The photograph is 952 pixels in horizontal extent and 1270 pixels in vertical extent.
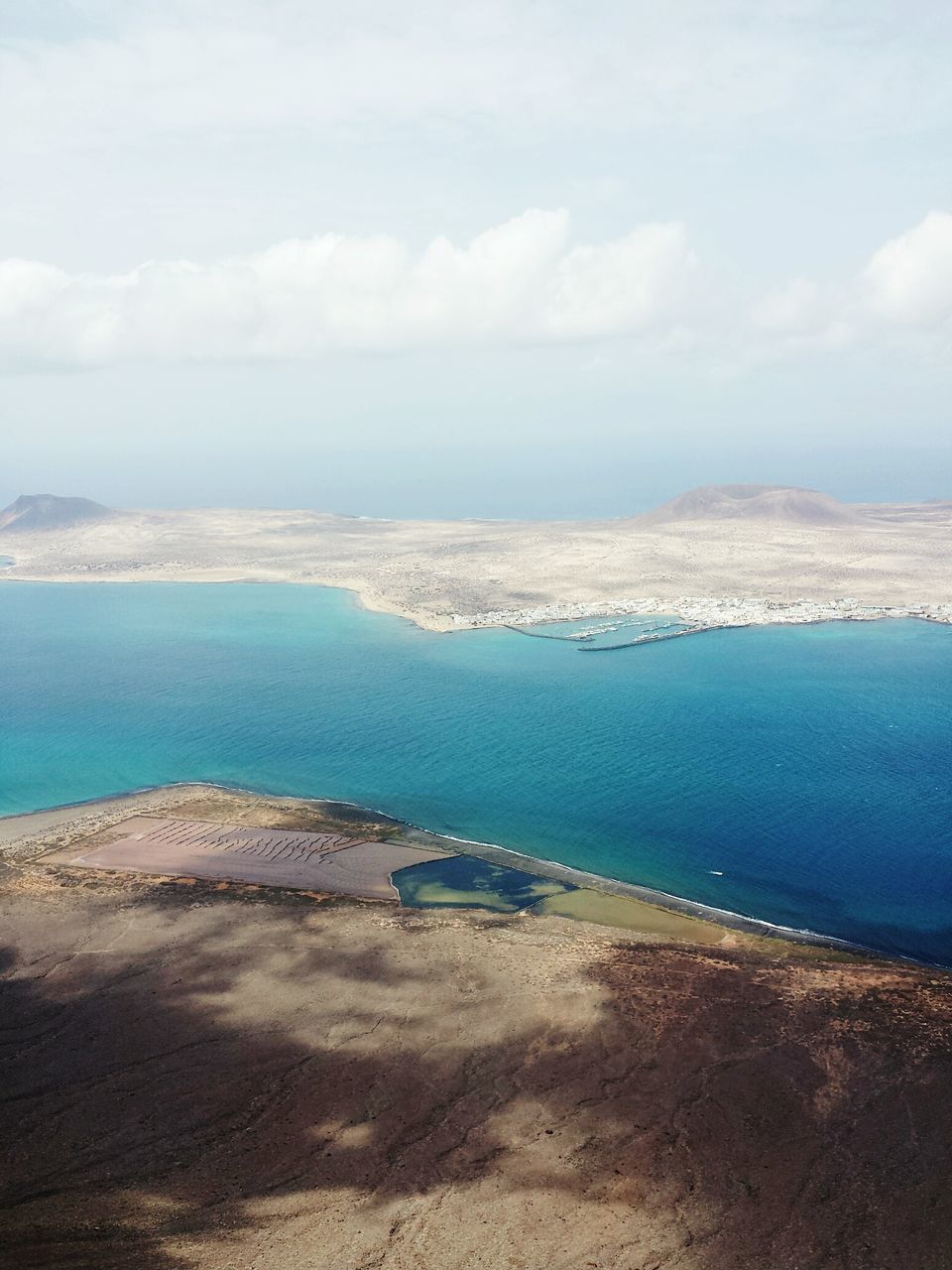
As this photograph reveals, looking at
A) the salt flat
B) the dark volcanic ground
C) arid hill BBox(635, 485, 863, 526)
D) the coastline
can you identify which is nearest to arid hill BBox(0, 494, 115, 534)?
the coastline

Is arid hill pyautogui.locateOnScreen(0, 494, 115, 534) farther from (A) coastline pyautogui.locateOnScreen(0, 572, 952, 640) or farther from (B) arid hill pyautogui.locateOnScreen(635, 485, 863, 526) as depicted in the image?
(B) arid hill pyautogui.locateOnScreen(635, 485, 863, 526)

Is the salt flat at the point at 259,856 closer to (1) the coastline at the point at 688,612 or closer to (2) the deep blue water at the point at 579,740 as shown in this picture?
(2) the deep blue water at the point at 579,740

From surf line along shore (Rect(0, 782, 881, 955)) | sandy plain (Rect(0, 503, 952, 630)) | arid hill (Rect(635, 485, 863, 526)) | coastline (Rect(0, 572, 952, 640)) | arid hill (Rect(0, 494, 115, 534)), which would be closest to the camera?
surf line along shore (Rect(0, 782, 881, 955))

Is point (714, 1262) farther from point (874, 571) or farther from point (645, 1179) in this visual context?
point (874, 571)

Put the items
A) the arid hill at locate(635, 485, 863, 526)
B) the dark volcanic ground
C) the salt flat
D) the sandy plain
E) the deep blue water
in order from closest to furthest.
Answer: the dark volcanic ground < the salt flat < the deep blue water < the sandy plain < the arid hill at locate(635, 485, 863, 526)

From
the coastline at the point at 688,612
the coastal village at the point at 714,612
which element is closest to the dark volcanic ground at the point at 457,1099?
the coastline at the point at 688,612

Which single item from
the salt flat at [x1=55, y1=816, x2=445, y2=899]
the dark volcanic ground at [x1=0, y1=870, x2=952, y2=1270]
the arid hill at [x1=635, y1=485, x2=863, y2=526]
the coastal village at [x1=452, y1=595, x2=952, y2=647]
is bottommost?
the dark volcanic ground at [x1=0, y1=870, x2=952, y2=1270]

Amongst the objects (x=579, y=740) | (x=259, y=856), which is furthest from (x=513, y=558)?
(x=259, y=856)

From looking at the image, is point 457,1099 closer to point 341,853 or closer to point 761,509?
point 341,853
